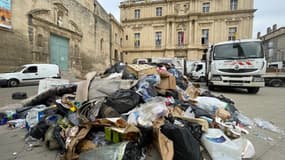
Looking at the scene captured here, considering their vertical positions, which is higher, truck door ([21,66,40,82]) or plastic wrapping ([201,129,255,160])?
truck door ([21,66,40,82])

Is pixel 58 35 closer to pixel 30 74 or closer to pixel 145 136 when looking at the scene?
pixel 30 74

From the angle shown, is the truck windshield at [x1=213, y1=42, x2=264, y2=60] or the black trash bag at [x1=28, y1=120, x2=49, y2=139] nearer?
the black trash bag at [x1=28, y1=120, x2=49, y2=139]

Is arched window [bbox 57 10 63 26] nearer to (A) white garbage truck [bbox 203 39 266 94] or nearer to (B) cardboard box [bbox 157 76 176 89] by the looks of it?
(A) white garbage truck [bbox 203 39 266 94]

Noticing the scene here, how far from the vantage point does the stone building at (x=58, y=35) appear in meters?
11.6

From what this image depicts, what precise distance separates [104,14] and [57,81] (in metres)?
21.0

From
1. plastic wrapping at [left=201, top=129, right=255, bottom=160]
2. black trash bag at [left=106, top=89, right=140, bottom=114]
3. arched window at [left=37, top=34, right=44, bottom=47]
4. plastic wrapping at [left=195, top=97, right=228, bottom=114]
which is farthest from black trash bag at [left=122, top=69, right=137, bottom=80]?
arched window at [left=37, top=34, right=44, bottom=47]

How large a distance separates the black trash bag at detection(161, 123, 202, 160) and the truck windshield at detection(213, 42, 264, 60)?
22.0ft

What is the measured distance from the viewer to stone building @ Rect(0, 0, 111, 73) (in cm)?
1160

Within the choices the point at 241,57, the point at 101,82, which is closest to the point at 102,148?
the point at 101,82

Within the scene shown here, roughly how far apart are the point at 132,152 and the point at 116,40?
89.9ft

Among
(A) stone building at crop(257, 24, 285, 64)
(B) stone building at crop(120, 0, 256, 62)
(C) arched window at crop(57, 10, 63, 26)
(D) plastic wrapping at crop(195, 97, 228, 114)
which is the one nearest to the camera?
(D) plastic wrapping at crop(195, 97, 228, 114)

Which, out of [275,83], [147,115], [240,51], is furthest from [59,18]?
[275,83]

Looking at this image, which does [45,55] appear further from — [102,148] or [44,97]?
[102,148]

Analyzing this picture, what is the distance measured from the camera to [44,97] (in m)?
4.16
